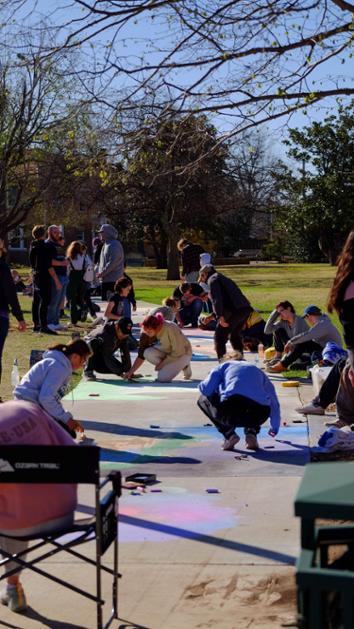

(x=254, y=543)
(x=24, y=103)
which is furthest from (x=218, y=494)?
(x=24, y=103)

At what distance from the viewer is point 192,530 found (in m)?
6.58

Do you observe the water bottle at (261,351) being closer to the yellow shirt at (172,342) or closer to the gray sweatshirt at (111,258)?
the yellow shirt at (172,342)

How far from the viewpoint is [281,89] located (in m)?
9.52

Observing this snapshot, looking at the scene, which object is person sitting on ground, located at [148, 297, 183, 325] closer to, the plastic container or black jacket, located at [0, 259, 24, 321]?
the plastic container

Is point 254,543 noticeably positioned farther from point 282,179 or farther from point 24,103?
point 282,179

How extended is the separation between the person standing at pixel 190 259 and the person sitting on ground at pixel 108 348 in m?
6.94

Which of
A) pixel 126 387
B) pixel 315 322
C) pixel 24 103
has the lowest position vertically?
pixel 126 387

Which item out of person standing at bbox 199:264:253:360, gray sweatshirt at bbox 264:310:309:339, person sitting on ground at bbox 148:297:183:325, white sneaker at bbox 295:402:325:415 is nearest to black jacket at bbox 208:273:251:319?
person standing at bbox 199:264:253:360

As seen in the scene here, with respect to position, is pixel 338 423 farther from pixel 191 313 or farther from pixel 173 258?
pixel 173 258

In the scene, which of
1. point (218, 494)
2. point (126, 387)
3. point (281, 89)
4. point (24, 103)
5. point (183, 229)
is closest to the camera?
point (218, 494)

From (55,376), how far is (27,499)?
2812 millimetres

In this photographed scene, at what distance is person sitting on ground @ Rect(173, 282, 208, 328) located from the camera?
2058 cm

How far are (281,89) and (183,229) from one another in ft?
155

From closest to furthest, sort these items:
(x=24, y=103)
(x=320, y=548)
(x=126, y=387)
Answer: (x=320, y=548) < (x=126, y=387) < (x=24, y=103)
